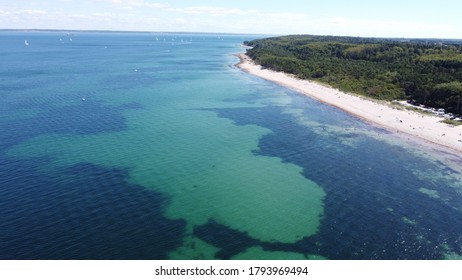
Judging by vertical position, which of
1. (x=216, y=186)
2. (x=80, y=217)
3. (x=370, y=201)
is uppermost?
(x=80, y=217)

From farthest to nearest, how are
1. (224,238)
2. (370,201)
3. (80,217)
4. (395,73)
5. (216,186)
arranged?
(395,73)
(216,186)
(370,201)
(80,217)
(224,238)

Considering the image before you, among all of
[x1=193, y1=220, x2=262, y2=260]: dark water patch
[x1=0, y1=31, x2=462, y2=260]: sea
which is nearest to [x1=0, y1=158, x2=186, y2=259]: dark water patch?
[x1=0, y1=31, x2=462, y2=260]: sea

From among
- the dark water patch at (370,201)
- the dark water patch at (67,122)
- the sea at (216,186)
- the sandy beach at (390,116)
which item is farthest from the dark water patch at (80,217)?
the sandy beach at (390,116)

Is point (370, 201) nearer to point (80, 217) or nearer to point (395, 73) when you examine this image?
point (80, 217)

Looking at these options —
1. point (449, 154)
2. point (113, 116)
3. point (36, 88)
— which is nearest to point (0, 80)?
point (36, 88)

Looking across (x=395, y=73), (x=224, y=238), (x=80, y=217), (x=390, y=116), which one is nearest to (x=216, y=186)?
(x=224, y=238)

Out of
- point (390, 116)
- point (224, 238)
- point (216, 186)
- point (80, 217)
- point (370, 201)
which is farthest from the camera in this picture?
point (390, 116)
